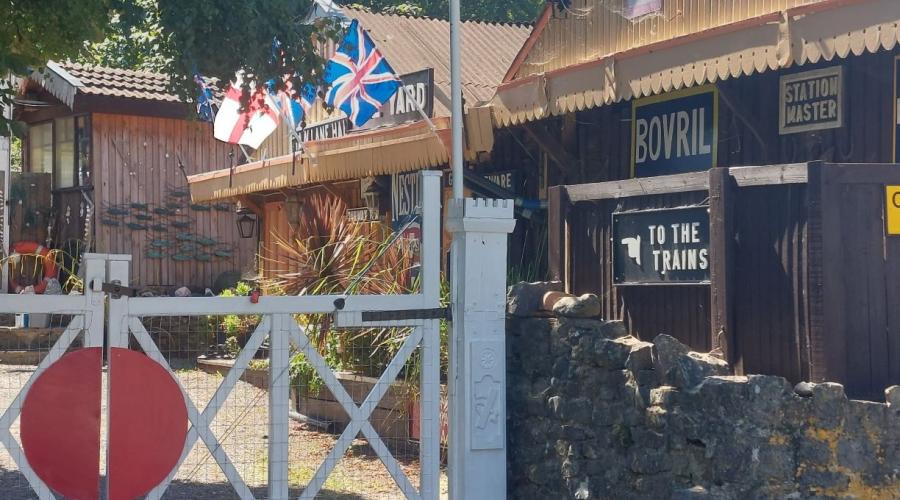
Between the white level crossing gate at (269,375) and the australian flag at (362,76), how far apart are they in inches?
144

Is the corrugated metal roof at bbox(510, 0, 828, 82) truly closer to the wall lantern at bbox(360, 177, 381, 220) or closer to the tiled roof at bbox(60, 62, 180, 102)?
the wall lantern at bbox(360, 177, 381, 220)

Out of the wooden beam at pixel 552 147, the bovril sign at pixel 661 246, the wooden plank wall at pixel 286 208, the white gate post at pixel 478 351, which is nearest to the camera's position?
the bovril sign at pixel 661 246

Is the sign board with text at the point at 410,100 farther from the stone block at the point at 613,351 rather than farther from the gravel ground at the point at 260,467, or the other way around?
the stone block at the point at 613,351

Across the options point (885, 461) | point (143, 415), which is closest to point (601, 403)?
point (885, 461)

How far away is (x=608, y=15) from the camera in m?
8.83

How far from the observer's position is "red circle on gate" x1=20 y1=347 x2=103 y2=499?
551 cm

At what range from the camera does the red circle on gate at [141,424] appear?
5.58 metres

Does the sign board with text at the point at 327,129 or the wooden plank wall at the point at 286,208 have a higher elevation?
the sign board with text at the point at 327,129

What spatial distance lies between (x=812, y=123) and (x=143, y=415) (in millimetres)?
4631

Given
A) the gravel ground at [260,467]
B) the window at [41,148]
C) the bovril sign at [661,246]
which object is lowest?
the gravel ground at [260,467]

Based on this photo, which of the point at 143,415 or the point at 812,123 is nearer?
the point at 143,415

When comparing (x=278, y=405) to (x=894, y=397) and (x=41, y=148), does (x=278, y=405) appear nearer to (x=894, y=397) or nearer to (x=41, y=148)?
(x=894, y=397)

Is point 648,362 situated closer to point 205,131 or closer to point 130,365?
point 130,365

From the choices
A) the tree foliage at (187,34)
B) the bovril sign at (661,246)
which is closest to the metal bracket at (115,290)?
the tree foliage at (187,34)
